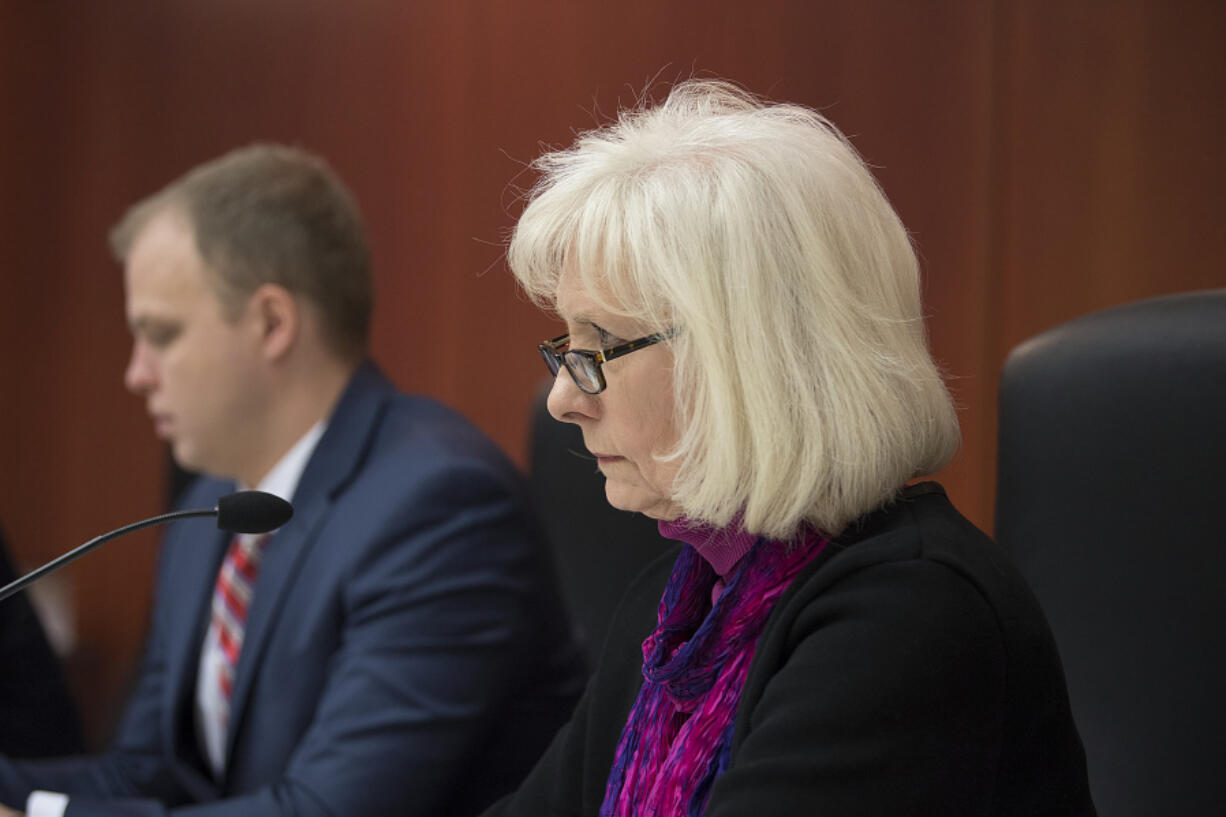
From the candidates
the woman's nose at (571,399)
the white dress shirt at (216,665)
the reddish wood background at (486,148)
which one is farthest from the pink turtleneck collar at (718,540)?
the white dress shirt at (216,665)

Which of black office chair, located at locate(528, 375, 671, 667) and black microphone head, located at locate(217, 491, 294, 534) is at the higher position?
black microphone head, located at locate(217, 491, 294, 534)

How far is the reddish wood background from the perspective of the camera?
201cm

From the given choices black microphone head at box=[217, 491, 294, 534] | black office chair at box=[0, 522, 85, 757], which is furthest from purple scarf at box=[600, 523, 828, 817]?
black office chair at box=[0, 522, 85, 757]

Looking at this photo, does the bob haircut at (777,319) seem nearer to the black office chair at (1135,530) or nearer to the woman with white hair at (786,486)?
the woman with white hair at (786,486)

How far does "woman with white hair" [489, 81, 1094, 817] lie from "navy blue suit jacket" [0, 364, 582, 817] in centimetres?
50

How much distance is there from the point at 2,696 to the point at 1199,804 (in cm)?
163

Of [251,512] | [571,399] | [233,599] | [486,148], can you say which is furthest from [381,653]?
[486,148]

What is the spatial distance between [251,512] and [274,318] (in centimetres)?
81

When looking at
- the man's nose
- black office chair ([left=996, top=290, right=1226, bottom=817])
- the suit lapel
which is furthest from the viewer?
the man's nose

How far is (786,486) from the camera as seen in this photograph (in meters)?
1.01

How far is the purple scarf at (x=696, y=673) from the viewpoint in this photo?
1.06 metres

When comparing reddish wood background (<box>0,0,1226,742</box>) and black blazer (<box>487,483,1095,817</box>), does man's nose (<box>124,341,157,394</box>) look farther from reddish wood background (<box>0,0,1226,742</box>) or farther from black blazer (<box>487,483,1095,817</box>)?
black blazer (<box>487,483,1095,817</box>)

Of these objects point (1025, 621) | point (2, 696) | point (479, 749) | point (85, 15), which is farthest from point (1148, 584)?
point (85, 15)

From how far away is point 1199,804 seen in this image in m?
1.19
